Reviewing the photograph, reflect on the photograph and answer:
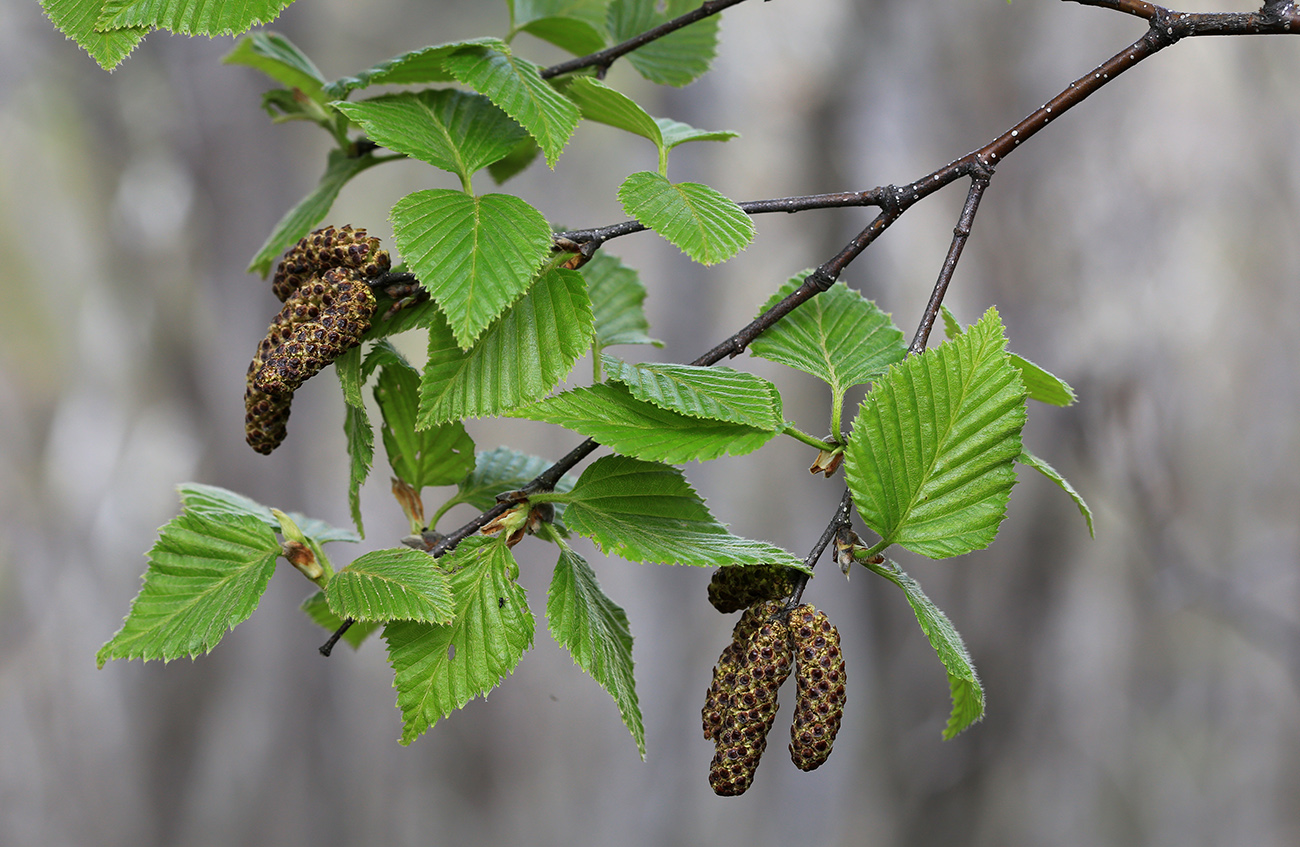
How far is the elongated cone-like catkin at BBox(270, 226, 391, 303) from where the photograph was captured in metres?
0.34

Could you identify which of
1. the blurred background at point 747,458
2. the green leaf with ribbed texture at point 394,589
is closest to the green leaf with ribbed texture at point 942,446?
the green leaf with ribbed texture at point 394,589

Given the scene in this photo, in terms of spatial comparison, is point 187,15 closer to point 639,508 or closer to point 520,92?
point 520,92

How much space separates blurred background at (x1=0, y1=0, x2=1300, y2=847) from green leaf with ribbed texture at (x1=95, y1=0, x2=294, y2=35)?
3.19 feet

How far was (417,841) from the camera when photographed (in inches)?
53.9

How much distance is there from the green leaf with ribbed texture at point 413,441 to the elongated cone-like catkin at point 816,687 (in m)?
0.16

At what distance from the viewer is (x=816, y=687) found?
0.29m

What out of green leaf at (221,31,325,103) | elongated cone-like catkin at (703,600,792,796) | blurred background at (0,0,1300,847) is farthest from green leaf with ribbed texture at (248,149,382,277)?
blurred background at (0,0,1300,847)

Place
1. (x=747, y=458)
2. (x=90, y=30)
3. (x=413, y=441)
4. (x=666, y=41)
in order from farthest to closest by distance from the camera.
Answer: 1. (x=747, y=458)
2. (x=666, y=41)
3. (x=413, y=441)
4. (x=90, y=30)

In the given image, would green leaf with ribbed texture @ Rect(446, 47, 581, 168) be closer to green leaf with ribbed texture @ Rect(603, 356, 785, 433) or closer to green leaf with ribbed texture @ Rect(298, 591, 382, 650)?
green leaf with ribbed texture @ Rect(603, 356, 785, 433)

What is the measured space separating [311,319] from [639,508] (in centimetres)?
13

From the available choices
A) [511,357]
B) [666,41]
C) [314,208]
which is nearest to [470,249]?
[511,357]

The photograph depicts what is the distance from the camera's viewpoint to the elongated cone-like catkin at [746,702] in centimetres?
29

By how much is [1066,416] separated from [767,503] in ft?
1.35

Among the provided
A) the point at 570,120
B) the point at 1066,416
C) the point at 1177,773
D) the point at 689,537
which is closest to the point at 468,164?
the point at 570,120
